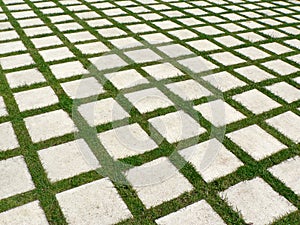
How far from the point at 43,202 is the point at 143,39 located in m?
4.03

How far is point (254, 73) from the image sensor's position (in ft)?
17.2

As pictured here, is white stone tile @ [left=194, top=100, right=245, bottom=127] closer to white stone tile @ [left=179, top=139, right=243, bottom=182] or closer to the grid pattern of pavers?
the grid pattern of pavers

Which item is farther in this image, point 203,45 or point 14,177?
point 203,45

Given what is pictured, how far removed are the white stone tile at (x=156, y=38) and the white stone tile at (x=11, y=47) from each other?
7.22ft

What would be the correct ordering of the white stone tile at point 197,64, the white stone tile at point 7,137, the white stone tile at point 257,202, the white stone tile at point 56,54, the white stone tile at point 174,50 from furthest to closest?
the white stone tile at point 174,50 < the white stone tile at point 56,54 < the white stone tile at point 197,64 < the white stone tile at point 7,137 < the white stone tile at point 257,202

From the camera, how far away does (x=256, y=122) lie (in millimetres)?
4082

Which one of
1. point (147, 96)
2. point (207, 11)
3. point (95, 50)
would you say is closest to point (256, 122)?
point (147, 96)

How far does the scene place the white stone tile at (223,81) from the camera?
479 cm

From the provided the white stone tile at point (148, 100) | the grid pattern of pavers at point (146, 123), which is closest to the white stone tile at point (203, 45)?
the grid pattern of pavers at point (146, 123)

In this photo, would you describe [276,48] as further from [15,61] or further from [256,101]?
[15,61]

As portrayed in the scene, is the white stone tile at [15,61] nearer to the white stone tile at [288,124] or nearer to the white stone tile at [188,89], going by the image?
the white stone tile at [188,89]

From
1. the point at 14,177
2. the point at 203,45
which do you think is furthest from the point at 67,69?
the point at 203,45

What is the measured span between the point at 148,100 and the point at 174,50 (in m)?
1.77

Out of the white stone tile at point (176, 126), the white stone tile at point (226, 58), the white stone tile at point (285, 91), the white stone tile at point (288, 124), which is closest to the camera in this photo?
the white stone tile at point (176, 126)
